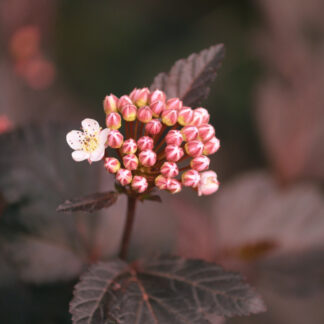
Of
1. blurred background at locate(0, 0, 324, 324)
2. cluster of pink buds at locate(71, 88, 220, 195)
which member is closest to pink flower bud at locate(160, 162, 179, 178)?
cluster of pink buds at locate(71, 88, 220, 195)

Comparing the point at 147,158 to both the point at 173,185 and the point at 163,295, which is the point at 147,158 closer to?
the point at 173,185

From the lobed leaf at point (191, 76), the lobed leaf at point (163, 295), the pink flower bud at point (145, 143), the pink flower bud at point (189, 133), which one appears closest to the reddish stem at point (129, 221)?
the lobed leaf at point (163, 295)

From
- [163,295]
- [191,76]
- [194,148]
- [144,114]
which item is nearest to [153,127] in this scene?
[144,114]

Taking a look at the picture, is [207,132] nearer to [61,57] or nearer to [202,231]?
[202,231]

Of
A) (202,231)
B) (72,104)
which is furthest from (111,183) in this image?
(72,104)

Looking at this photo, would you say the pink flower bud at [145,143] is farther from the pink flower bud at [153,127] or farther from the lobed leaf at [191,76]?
the lobed leaf at [191,76]

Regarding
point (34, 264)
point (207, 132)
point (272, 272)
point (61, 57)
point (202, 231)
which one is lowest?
point (272, 272)
